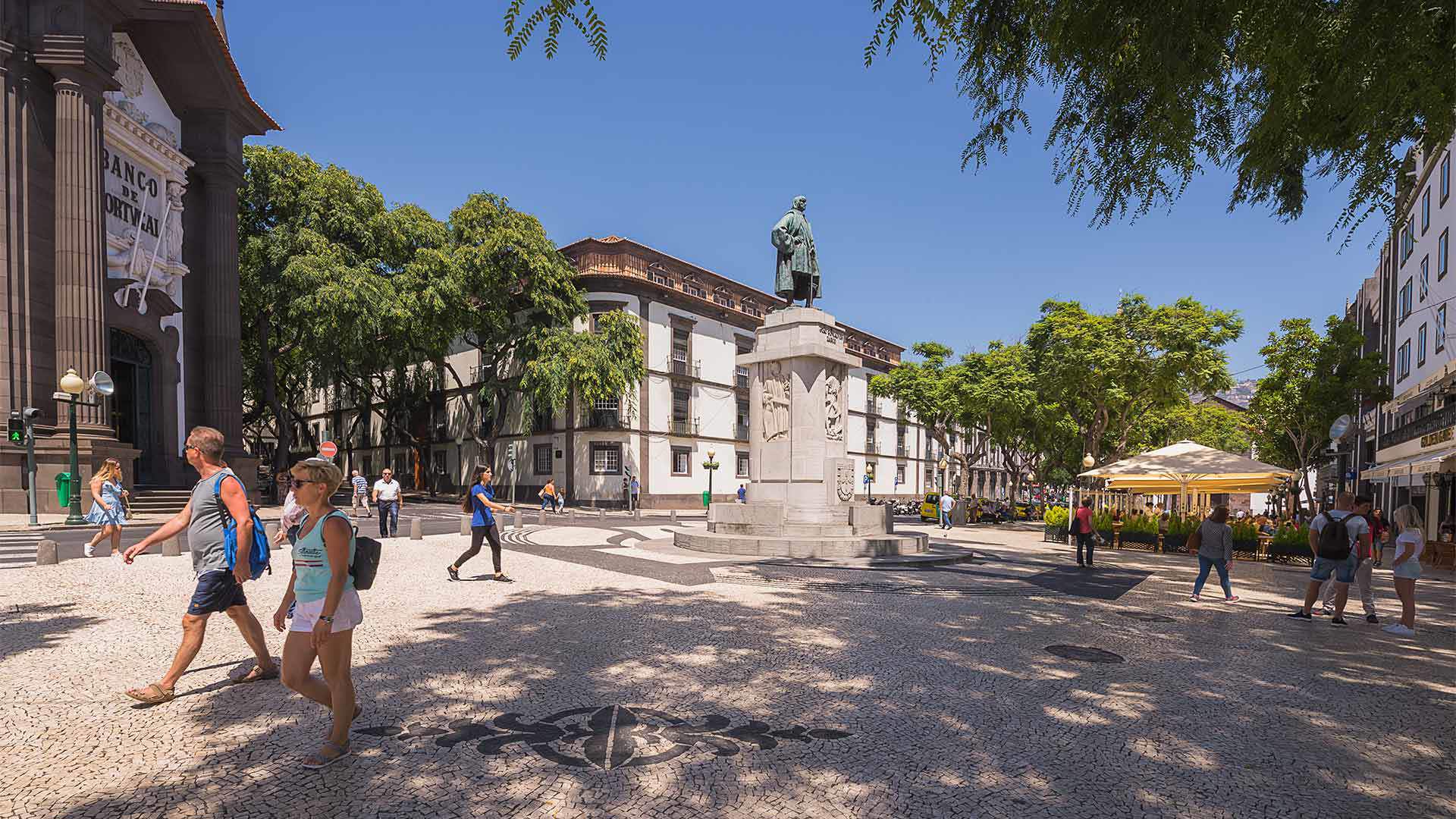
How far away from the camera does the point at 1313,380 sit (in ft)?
83.9

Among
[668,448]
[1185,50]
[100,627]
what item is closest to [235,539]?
[100,627]

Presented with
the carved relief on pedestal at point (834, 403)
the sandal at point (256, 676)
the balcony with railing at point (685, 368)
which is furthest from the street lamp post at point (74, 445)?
the balcony with railing at point (685, 368)

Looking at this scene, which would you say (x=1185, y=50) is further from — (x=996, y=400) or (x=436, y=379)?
(x=436, y=379)

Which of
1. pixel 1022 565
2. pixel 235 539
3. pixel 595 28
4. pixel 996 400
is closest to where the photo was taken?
pixel 595 28

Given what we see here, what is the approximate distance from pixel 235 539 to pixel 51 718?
1381mm

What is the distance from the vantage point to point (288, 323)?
96.8 ft

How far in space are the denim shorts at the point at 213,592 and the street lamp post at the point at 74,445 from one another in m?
15.4

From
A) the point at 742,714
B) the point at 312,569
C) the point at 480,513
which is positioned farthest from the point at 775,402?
the point at 312,569

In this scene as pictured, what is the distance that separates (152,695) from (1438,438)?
24.2m

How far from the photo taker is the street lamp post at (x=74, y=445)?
15.8 m

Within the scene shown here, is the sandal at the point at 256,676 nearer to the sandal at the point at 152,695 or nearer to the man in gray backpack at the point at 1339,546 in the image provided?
the sandal at the point at 152,695

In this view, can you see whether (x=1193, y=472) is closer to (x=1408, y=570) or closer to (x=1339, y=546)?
(x=1339, y=546)

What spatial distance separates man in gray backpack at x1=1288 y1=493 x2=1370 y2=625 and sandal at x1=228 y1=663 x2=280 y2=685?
404 inches

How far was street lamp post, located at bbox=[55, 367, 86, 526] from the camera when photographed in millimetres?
15797
